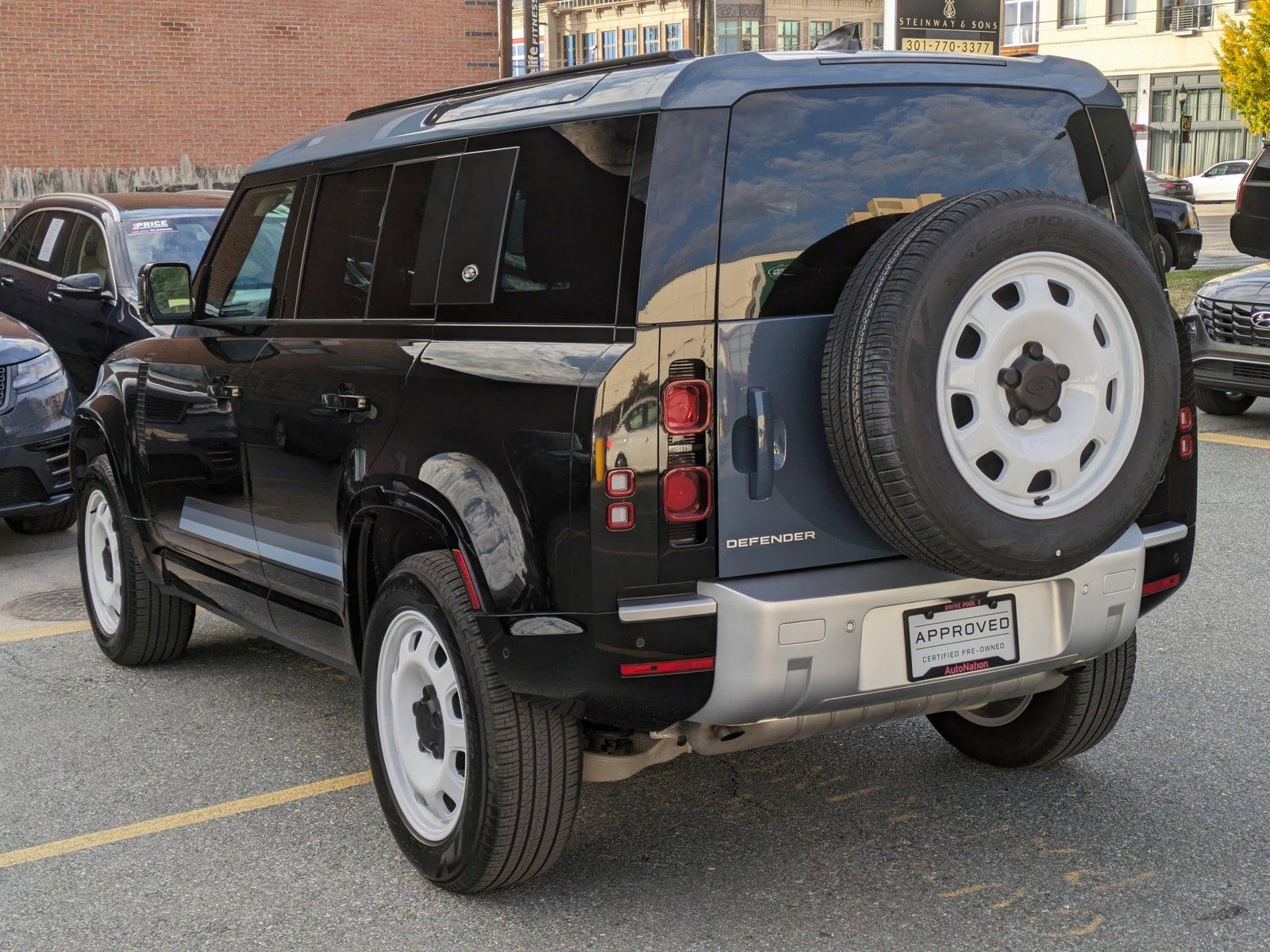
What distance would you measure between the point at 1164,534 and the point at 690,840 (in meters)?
1.52

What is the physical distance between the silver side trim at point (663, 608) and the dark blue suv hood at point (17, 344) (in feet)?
19.7

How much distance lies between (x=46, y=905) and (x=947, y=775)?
2.59m

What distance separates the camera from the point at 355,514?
397 cm

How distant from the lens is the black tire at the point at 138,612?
5.71 meters

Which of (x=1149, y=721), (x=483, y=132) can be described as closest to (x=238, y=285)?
(x=483, y=132)

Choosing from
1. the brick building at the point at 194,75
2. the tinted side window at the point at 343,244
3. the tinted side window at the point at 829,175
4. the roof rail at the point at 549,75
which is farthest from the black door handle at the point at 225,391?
the brick building at the point at 194,75

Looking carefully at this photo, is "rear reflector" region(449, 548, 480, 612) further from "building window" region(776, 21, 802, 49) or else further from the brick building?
"building window" region(776, 21, 802, 49)

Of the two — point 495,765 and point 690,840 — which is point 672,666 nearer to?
point 495,765

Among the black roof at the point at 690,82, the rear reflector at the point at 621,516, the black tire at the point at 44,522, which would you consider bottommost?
the black tire at the point at 44,522

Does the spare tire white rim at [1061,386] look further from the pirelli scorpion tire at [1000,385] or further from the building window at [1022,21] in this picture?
the building window at [1022,21]

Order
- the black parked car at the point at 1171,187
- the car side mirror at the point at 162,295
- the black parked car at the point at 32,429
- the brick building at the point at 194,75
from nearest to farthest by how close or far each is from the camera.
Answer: the car side mirror at the point at 162,295
the black parked car at the point at 32,429
the brick building at the point at 194,75
the black parked car at the point at 1171,187

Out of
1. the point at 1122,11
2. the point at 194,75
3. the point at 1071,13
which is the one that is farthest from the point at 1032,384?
the point at 1071,13

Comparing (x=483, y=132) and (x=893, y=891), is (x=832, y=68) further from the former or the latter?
(x=893, y=891)

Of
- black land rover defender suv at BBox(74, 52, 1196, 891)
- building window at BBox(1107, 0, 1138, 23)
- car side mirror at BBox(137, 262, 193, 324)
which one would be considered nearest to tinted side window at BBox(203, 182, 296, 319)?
car side mirror at BBox(137, 262, 193, 324)
